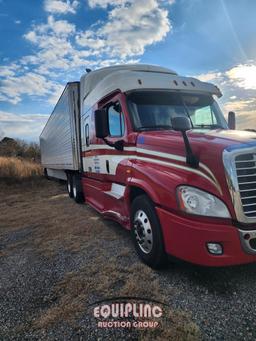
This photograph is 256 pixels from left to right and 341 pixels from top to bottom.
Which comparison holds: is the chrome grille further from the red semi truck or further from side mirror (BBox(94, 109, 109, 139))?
side mirror (BBox(94, 109, 109, 139))

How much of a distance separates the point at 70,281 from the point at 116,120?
103 inches

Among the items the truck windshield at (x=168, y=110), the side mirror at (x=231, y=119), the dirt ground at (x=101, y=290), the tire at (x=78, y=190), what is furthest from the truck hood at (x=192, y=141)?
the tire at (x=78, y=190)

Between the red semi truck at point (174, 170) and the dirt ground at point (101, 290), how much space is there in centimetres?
38

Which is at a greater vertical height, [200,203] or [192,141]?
[192,141]

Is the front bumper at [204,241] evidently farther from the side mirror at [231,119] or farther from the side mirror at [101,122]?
the side mirror at [231,119]

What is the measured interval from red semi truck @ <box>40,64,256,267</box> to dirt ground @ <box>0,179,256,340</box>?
377 mm

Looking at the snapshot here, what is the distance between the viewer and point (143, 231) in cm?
397

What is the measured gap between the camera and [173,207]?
3.31 meters

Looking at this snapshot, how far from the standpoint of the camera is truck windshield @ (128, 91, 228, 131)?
452 centimetres

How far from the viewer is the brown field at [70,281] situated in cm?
273

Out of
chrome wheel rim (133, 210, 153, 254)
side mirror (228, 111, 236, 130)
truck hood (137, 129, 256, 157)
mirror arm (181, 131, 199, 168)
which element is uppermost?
side mirror (228, 111, 236, 130)

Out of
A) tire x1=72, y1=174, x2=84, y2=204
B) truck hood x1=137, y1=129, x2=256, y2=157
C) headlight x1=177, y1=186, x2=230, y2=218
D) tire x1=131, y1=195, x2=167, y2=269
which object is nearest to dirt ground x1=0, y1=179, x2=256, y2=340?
tire x1=131, y1=195, x2=167, y2=269

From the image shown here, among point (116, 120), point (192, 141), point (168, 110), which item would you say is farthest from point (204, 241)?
point (116, 120)

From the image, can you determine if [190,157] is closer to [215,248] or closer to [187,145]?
[187,145]
